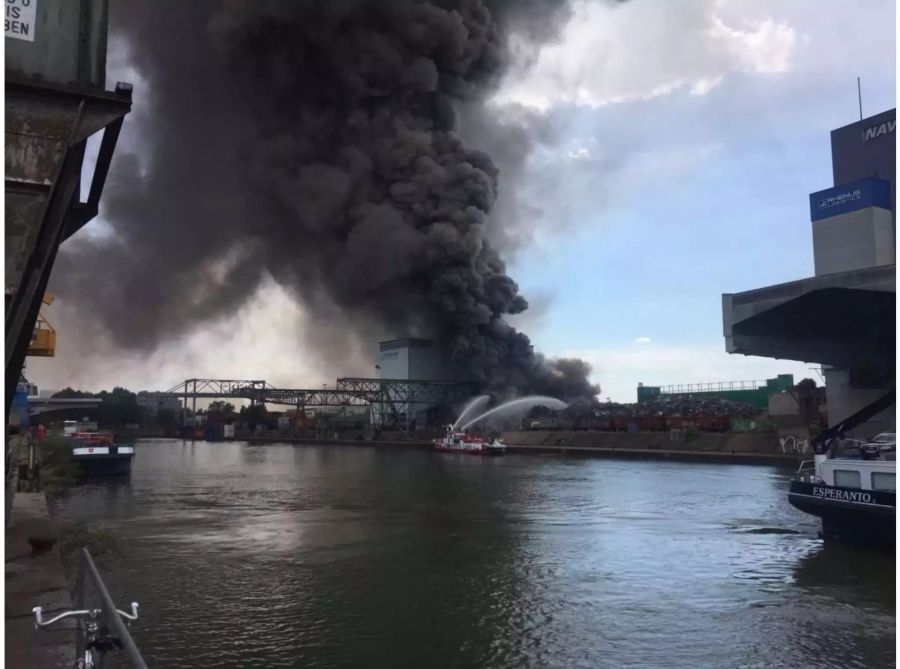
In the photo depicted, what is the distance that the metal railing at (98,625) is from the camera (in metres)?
4.66

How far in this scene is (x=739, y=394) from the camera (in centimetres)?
11369

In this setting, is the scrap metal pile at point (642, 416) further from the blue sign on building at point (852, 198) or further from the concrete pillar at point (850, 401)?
the blue sign on building at point (852, 198)

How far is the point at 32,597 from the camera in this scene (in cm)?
1118

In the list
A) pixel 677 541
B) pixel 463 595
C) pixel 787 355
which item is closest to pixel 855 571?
pixel 677 541

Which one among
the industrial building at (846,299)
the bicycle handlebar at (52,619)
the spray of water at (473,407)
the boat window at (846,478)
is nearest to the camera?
the bicycle handlebar at (52,619)

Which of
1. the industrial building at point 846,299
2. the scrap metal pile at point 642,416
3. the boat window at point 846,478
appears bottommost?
the boat window at point 846,478

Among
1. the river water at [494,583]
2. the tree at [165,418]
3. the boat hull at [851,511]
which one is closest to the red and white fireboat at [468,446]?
the river water at [494,583]

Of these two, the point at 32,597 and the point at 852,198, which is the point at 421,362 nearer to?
the point at 852,198

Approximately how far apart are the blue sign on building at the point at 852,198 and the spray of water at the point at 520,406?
137 feet

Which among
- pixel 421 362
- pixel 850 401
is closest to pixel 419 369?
pixel 421 362

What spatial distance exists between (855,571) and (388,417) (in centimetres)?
10148

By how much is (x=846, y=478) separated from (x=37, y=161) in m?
21.7

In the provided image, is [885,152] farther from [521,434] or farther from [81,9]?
[81,9]

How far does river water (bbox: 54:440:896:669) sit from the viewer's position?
12.4 meters
